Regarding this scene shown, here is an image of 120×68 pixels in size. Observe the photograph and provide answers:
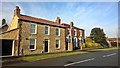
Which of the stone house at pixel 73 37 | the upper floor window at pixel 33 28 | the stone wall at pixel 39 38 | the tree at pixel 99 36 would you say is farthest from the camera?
the tree at pixel 99 36

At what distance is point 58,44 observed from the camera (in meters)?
31.7

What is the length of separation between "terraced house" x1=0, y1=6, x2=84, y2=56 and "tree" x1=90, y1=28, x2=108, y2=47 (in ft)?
90.7

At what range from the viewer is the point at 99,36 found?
184 ft

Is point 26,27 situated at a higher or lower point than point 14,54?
higher

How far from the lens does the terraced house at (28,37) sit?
24.0 m

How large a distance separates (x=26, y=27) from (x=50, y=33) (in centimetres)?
575

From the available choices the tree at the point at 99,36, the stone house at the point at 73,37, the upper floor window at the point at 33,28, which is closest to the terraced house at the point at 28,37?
the upper floor window at the point at 33,28

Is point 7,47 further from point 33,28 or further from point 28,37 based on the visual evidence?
point 33,28

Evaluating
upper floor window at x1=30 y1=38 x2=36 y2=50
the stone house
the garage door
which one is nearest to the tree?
the stone house

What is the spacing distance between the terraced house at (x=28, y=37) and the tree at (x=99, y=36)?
2765cm

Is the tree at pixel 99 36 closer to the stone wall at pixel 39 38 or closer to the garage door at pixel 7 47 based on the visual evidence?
the stone wall at pixel 39 38

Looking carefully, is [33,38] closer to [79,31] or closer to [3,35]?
[3,35]

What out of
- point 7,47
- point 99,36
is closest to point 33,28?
point 7,47

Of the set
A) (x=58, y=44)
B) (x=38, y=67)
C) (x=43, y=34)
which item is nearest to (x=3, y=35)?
(x=43, y=34)
